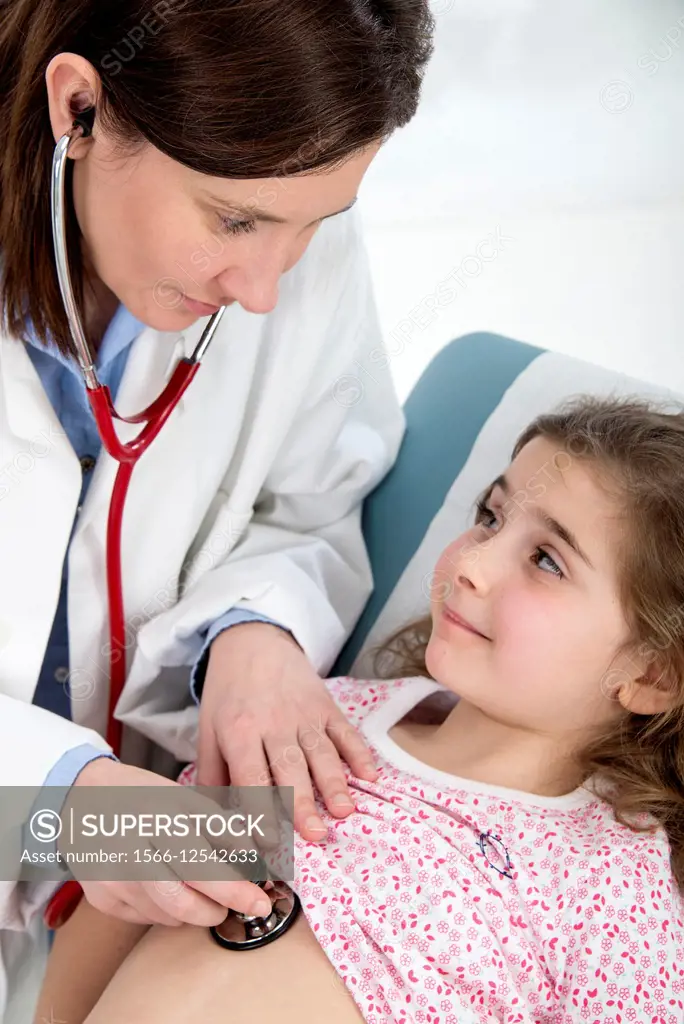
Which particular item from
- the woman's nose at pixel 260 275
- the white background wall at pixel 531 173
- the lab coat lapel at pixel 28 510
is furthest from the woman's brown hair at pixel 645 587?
the white background wall at pixel 531 173

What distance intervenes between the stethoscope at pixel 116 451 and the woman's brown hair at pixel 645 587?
1.25ft

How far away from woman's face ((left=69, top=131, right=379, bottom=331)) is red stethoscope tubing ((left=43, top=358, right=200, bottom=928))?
91 millimetres

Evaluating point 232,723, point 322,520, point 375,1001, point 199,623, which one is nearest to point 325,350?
point 322,520

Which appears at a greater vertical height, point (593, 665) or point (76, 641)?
point (593, 665)

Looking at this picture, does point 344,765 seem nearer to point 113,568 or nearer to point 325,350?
point 113,568

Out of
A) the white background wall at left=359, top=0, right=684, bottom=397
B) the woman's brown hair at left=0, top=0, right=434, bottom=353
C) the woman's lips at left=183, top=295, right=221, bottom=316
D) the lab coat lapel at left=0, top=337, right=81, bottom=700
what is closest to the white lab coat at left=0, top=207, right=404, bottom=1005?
the lab coat lapel at left=0, top=337, right=81, bottom=700

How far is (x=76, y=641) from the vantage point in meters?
1.35

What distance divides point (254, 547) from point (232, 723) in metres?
0.31

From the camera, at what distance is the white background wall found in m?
3.19

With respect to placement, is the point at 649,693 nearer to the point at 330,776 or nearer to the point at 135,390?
the point at 330,776

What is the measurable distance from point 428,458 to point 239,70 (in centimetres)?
75

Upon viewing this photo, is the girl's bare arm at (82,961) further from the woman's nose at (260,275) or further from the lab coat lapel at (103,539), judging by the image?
the woman's nose at (260,275)

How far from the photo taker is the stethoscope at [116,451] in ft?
3.58

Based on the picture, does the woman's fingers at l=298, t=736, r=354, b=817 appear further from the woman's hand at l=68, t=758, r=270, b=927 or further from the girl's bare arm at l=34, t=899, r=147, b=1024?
the girl's bare arm at l=34, t=899, r=147, b=1024
